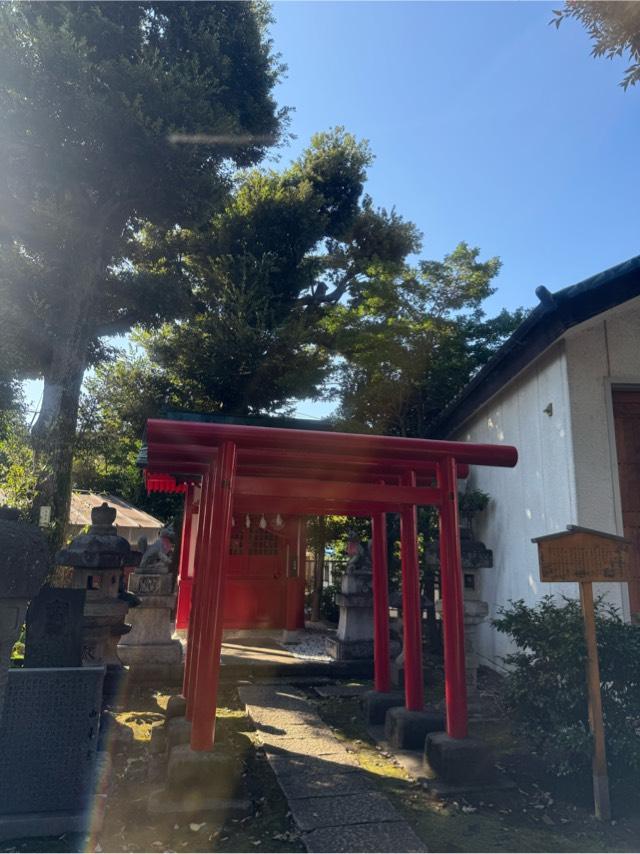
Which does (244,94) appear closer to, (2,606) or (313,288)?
(313,288)

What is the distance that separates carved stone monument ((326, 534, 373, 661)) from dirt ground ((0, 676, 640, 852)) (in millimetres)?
4037

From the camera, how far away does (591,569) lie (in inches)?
174

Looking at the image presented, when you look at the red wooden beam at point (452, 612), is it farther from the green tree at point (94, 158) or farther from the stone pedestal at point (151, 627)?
the green tree at point (94, 158)

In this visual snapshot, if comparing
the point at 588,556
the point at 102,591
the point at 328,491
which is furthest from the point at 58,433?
the point at 588,556

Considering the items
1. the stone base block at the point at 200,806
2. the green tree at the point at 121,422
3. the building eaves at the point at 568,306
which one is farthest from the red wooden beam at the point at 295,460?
the green tree at the point at 121,422

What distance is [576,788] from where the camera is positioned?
4520 mm

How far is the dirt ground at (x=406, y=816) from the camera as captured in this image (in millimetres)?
3719

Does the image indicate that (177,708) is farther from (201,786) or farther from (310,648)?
(310,648)

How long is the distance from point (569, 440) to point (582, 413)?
0.36 metres

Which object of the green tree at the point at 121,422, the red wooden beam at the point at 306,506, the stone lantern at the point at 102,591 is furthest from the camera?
the green tree at the point at 121,422

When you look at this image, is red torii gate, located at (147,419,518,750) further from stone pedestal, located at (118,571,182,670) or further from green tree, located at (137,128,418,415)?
green tree, located at (137,128,418,415)

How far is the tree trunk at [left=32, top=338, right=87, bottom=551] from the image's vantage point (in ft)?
40.6

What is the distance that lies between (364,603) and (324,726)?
3341mm

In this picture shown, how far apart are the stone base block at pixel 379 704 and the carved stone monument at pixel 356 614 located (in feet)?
9.47
